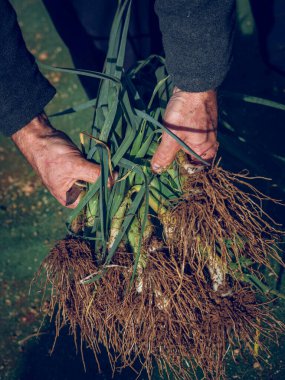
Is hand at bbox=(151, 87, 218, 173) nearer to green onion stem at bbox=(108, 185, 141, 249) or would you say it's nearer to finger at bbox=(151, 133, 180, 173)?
finger at bbox=(151, 133, 180, 173)

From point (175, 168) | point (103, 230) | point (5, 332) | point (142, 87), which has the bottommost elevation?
point (5, 332)

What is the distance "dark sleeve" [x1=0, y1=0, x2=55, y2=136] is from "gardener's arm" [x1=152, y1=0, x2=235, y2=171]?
408 millimetres

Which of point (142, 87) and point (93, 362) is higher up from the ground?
point (142, 87)

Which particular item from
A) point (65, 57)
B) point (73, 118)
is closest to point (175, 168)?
point (73, 118)

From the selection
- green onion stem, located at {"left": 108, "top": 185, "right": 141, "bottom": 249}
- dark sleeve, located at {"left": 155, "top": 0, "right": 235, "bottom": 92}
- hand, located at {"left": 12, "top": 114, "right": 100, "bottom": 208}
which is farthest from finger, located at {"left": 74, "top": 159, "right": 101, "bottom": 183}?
dark sleeve, located at {"left": 155, "top": 0, "right": 235, "bottom": 92}

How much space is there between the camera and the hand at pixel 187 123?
1034mm

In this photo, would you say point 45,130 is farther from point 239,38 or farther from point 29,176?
point 239,38

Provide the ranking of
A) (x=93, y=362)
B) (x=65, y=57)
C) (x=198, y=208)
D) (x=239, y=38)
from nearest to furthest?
1. (x=198, y=208)
2. (x=93, y=362)
3. (x=239, y=38)
4. (x=65, y=57)

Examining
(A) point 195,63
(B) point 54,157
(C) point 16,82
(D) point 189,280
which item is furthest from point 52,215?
(A) point 195,63

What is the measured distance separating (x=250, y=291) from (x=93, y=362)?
2.42 feet

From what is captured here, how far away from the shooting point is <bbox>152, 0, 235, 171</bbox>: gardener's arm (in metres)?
0.90

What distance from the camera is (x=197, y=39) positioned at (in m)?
0.92

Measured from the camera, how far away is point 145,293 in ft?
3.48

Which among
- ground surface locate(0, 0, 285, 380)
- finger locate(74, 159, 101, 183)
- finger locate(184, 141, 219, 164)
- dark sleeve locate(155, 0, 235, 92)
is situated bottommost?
ground surface locate(0, 0, 285, 380)
